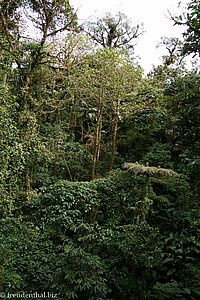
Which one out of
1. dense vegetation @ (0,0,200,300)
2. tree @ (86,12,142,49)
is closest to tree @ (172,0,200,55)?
dense vegetation @ (0,0,200,300)

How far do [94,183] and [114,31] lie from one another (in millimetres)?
10717

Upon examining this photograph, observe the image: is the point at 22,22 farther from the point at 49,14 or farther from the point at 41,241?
the point at 41,241

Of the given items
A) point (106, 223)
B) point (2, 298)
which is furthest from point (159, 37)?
point (2, 298)

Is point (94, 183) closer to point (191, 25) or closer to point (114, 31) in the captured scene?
point (191, 25)

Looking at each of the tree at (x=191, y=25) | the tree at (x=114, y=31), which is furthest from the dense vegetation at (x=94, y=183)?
the tree at (x=114, y=31)

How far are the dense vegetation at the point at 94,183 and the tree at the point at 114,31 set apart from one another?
586 centimetres

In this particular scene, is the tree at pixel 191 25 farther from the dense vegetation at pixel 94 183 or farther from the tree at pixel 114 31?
the tree at pixel 114 31

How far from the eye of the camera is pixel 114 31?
1238 centimetres

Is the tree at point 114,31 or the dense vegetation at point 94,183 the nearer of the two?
the dense vegetation at point 94,183

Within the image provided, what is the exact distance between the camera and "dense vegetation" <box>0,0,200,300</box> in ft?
8.76

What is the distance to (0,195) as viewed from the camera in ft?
14.3

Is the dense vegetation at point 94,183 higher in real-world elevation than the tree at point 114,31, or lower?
lower

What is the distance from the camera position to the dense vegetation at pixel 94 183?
2.67m

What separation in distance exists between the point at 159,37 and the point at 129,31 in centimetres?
249
